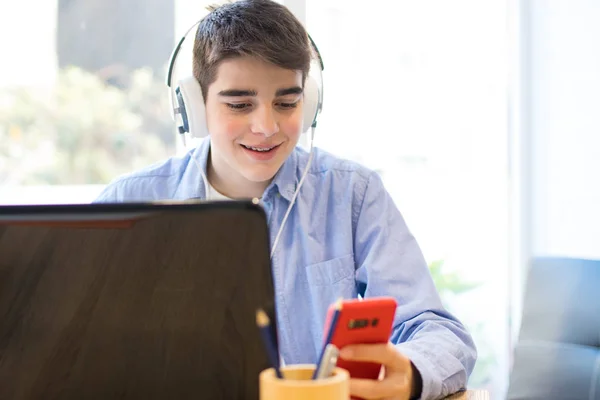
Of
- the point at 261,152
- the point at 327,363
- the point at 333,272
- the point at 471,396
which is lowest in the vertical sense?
the point at 471,396

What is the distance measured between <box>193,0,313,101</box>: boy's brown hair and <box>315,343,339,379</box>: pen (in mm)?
819

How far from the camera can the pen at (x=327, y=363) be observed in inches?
28.4

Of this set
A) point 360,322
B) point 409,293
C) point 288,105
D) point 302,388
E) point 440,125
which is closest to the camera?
point 302,388

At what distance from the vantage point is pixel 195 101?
1.51 m

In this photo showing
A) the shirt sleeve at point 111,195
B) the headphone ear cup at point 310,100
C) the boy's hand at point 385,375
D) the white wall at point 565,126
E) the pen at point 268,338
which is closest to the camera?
the pen at point 268,338

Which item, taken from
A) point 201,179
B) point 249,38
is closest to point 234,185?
point 201,179

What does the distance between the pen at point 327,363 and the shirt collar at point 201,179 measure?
0.86 m

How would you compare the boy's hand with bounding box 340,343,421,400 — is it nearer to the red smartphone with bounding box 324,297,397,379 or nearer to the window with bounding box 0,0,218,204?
the red smartphone with bounding box 324,297,397,379

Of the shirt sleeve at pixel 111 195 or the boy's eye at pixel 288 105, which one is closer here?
the boy's eye at pixel 288 105

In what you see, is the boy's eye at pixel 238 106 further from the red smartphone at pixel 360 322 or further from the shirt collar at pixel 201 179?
the red smartphone at pixel 360 322

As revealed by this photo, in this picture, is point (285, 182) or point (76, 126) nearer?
point (285, 182)

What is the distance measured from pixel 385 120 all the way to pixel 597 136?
2.05 ft

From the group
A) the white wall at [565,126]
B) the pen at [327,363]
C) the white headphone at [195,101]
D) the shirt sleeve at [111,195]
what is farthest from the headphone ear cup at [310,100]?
the white wall at [565,126]

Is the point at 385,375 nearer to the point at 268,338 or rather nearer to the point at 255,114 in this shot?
the point at 268,338
